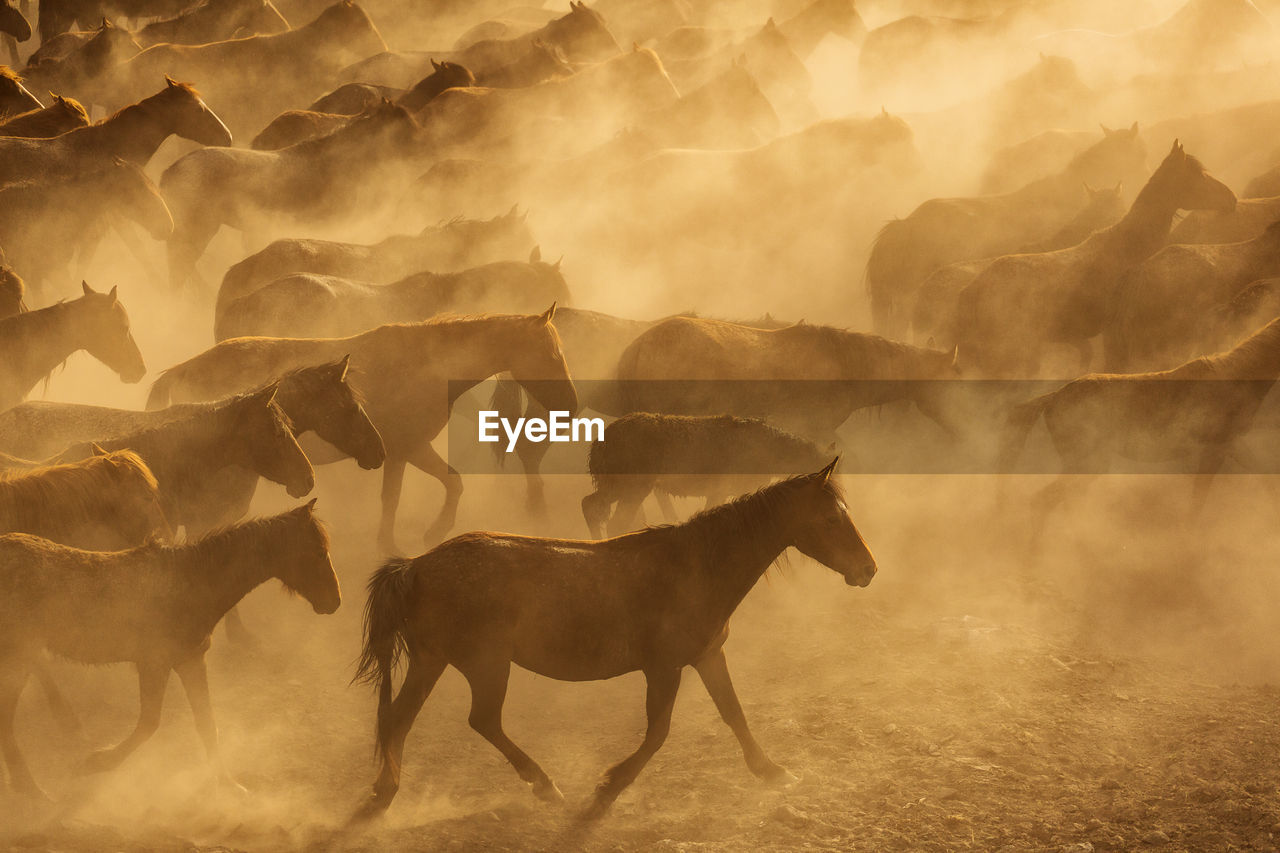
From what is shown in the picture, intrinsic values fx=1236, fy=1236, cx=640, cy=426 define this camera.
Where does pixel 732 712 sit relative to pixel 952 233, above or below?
below

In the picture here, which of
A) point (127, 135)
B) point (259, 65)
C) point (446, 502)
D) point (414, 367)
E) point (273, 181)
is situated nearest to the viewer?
point (414, 367)

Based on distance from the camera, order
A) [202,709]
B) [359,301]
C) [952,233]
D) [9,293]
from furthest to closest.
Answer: [952,233], [359,301], [9,293], [202,709]

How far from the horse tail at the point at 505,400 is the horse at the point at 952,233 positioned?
5560 millimetres

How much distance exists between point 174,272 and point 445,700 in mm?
10064

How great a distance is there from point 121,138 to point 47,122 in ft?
5.51

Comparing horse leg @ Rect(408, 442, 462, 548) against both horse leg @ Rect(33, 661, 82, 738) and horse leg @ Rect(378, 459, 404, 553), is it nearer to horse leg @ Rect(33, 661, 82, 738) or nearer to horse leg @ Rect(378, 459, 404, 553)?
horse leg @ Rect(378, 459, 404, 553)

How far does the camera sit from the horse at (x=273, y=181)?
16.5 meters

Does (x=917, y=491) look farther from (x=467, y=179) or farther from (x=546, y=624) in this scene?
(x=467, y=179)

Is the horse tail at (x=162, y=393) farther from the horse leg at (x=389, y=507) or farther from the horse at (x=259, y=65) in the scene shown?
the horse at (x=259, y=65)

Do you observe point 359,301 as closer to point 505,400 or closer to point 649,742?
point 505,400

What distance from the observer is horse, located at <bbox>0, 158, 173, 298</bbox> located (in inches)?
547

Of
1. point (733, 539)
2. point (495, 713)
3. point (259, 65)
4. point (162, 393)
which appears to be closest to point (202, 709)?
point (495, 713)

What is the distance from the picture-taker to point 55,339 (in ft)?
36.2

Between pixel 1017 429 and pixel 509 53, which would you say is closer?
pixel 1017 429
